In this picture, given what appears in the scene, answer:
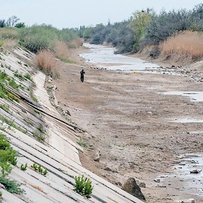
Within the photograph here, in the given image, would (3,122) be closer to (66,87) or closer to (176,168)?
(176,168)

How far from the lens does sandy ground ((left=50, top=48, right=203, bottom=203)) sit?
14.7 metres

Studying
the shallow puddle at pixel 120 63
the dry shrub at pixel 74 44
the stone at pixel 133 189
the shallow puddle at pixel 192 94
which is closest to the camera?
the stone at pixel 133 189

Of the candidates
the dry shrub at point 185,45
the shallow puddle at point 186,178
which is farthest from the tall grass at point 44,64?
the dry shrub at point 185,45

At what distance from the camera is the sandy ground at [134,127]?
14.7 meters

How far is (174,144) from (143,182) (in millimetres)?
4759

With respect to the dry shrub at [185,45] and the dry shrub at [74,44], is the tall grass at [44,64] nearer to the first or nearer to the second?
the dry shrub at [185,45]

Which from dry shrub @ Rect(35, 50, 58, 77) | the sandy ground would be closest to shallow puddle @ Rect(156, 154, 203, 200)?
the sandy ground

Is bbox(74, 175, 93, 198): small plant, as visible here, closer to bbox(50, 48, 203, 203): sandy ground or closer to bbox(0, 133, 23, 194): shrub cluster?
bbox(0, 133, 23, 194): shrub cluster

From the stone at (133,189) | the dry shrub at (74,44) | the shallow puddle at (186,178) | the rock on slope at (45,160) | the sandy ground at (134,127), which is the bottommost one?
the dry shrub at (74,44)

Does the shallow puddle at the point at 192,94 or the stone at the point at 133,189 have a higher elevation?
the stone at the point at 133,189

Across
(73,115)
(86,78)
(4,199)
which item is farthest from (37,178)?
(86,78)

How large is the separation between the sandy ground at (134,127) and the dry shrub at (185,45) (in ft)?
62.7

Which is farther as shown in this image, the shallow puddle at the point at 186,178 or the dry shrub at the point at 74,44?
the dry shrub at the point at 74,44

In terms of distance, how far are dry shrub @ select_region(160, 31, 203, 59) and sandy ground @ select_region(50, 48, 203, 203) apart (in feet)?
62.7
